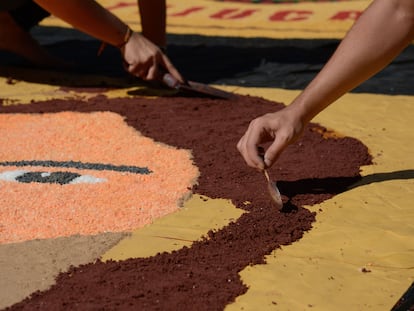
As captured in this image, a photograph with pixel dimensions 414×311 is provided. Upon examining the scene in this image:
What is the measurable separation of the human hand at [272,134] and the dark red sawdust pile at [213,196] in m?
0.22

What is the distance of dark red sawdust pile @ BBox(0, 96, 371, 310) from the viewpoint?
1.81 metres

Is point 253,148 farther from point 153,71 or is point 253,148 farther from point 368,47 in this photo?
point 153,71

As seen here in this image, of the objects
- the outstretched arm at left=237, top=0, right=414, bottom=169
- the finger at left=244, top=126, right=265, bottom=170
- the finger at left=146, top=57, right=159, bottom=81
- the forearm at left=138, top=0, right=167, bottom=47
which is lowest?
the finger at left=146, top=57, right=159, bottom=81

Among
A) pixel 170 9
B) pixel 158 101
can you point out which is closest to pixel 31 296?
pixel 158 101

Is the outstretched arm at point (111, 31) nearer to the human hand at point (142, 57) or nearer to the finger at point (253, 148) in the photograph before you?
the human hand at point (142, 57)

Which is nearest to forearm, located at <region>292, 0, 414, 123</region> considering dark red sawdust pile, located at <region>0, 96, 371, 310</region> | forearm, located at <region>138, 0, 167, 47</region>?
dark red sawdust pile, located at <region>0, 96, 371, 310</region>

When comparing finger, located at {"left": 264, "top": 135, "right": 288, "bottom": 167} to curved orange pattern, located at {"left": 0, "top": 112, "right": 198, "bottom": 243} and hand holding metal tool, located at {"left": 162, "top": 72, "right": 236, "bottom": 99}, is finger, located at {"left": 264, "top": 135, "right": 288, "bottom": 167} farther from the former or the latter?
hand holding metal tool, located at {"left": 162, "top": 72, "right": 236, "bottom": 99}

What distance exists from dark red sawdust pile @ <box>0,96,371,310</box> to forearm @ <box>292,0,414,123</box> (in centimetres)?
44

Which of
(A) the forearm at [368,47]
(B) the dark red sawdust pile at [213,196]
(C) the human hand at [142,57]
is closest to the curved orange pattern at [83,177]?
(B) the dark red sawdust pile at [213,196]

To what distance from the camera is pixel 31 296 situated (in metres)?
1.81

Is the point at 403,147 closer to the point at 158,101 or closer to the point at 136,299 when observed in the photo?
the point at 158,101

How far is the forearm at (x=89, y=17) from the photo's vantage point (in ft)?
10.3

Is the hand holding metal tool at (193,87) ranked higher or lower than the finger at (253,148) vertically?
lower

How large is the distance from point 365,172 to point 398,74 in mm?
1511
